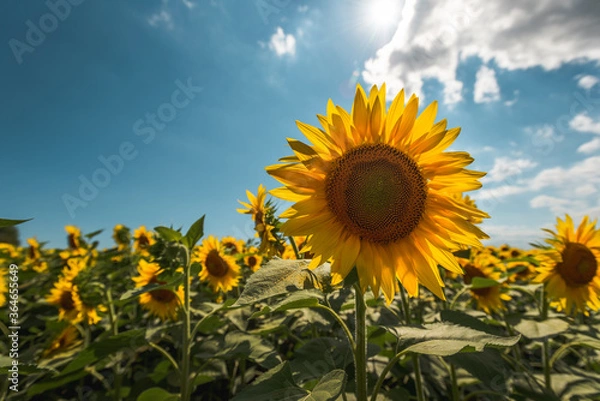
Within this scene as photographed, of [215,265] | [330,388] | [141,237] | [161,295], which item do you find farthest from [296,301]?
[141,237]

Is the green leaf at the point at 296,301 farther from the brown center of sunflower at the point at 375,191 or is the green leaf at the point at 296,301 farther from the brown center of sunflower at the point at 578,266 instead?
the brown center of sunflower at the point at 578,266

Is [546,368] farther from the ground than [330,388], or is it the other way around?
[330,388]

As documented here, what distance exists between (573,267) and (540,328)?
3.73 ft

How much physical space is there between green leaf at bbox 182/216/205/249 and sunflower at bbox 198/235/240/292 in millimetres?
2059

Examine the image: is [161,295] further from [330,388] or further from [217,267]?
[330,388]

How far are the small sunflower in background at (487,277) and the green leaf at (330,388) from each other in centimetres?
321

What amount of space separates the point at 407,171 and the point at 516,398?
1.90 meters

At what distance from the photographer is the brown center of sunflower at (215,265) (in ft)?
16.0

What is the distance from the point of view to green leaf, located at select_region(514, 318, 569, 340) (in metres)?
2.69

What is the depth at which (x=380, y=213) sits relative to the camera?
6.01 feet

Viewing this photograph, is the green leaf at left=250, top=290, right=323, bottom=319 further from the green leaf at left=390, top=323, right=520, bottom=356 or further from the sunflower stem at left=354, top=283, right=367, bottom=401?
the green leaf at left=390, top=323, right=520, bottom=356

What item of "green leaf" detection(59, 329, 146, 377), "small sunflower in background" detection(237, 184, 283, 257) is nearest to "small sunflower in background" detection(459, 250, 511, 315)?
"small sunflower in background" detection(237, 184, 283, 257)

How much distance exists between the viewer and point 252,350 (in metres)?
2.31

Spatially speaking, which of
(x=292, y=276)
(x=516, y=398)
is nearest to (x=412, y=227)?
(x=292, y=276)
